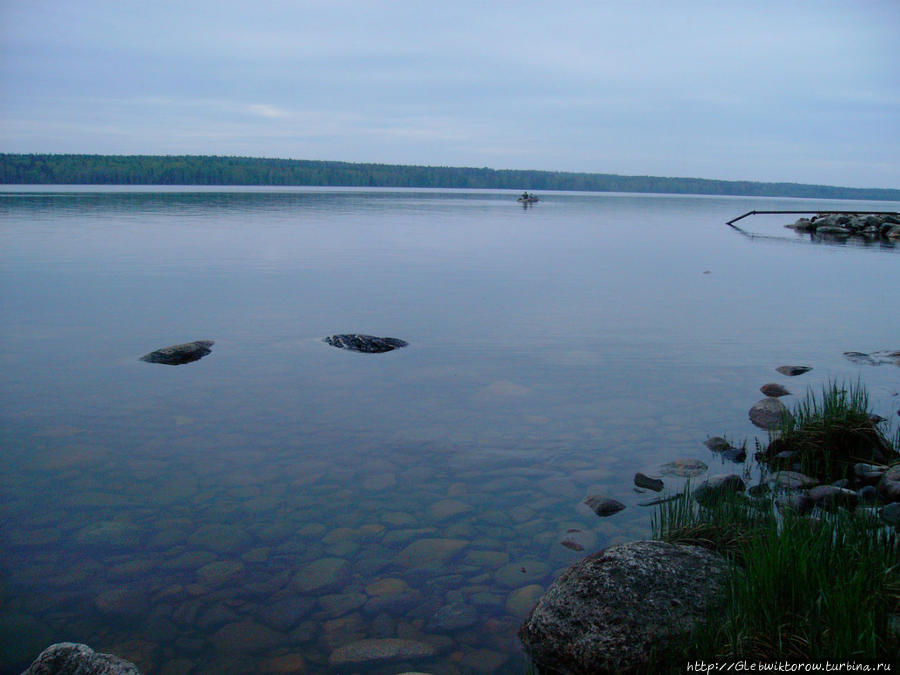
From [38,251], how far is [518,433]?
30965mm

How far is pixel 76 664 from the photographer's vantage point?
4.69m

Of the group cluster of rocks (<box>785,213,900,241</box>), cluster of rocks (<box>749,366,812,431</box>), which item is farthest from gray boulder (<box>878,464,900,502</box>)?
cluster of rocks (<box>785,213,900,241</box>)

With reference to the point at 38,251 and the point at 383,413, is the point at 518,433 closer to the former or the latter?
the point at 383,413

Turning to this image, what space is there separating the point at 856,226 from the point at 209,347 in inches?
2333

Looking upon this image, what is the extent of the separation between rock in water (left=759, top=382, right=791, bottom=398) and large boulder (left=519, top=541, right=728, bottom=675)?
7500 mm

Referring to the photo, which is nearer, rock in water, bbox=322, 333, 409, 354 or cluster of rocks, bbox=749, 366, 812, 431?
cluster of rocks, bbox=749, 366, 812, 431

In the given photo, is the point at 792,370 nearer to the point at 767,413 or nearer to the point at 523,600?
the point at 767,413

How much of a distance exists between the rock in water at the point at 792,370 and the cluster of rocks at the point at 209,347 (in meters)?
7.64

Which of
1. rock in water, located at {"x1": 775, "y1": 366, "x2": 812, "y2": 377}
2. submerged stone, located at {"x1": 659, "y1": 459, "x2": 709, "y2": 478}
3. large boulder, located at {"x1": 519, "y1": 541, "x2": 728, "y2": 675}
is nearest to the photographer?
large boulder, located at {"x1": 519, "y1": 541, "x2": 728, "y2": 675}

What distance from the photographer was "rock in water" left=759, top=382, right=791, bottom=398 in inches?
497

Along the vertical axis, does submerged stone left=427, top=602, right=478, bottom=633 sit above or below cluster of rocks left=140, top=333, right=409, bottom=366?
below

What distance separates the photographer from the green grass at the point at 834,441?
9008 millimetres

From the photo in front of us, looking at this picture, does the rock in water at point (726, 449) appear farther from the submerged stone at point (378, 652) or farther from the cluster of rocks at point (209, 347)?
the cluster of rocks at point (209, 347)

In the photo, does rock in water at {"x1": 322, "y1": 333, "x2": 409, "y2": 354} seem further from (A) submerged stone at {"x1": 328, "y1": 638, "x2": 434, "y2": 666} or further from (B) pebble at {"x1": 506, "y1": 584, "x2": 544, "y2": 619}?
(A) submerged stone at {"x1": 328, "y1": 638, "x2": 434, "y2": 666}
